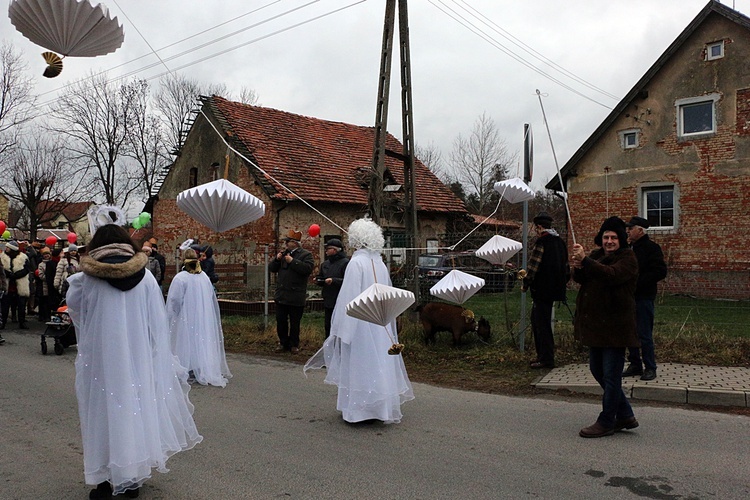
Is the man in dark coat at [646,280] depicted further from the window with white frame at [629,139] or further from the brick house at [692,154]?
the window with white frame at [629,139]

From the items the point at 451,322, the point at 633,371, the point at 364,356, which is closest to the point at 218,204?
the point at 364,356

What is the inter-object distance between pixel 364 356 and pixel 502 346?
4321 mm

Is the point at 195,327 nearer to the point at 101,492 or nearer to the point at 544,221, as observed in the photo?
the point at 101,492

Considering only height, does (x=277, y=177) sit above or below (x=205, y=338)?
above

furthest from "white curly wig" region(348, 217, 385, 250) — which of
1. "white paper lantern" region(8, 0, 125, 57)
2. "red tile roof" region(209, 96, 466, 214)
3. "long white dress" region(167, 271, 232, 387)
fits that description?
"red tile roof" region(209, 96, 466, 214)

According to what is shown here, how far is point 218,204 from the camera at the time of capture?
28.1 feet

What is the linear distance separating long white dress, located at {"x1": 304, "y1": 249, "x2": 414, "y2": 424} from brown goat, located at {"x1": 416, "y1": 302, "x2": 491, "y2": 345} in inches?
138

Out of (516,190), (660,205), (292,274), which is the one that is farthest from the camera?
(660,205)

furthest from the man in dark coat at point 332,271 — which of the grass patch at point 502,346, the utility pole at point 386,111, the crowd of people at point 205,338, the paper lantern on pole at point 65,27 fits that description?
the paper lantern on pole at point 65,27

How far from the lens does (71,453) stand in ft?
17.5

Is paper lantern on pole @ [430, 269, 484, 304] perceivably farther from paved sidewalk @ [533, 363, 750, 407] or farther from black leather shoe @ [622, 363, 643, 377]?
black leather shoe @ [622, 363, 643, 377]

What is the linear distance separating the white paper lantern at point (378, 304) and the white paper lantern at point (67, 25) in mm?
3465

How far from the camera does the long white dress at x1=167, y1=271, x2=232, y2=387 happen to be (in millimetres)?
8273

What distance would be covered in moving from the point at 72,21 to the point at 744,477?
260 inches
